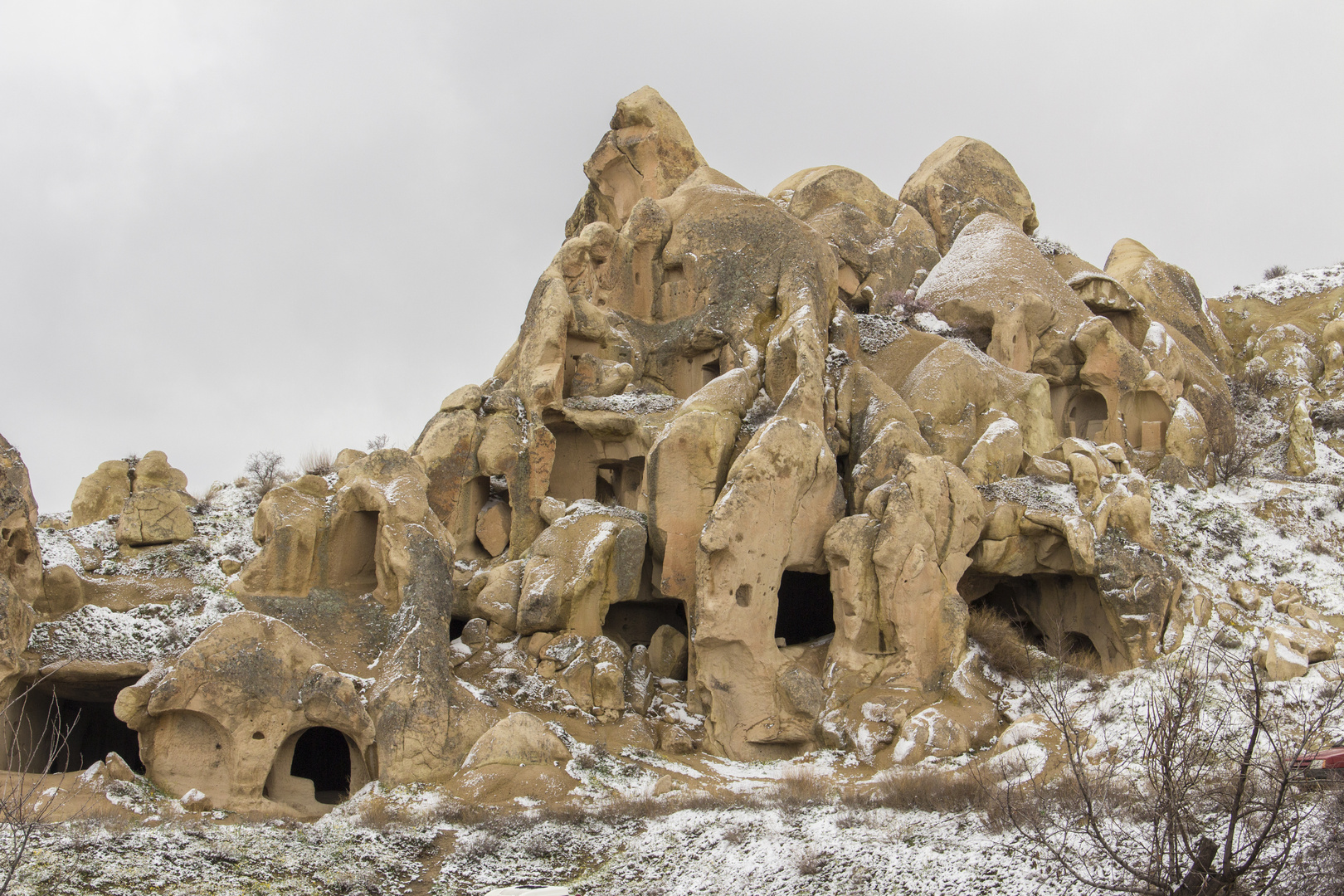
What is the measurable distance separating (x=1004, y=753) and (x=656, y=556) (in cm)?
694

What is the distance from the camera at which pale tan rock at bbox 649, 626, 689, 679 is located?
2112 cm

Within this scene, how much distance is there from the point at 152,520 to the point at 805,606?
12.6m

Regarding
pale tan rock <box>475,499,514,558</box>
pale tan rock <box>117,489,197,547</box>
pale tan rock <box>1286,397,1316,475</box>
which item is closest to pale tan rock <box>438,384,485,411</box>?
pale tan rock <box>475,499,514,558</box>

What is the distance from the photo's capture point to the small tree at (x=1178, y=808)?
7.80 metres

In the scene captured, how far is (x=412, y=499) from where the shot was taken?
18578 mm

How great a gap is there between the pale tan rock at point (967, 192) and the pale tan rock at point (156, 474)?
22158mm

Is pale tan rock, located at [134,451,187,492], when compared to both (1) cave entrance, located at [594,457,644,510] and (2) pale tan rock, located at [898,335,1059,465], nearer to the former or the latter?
(1) cave entrance, located at [594,457,644,510]

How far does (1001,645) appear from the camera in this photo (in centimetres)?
2009

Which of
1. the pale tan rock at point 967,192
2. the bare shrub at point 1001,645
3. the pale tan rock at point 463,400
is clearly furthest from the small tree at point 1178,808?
the pale tan rock at point 967,192

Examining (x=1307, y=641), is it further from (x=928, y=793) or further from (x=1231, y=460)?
(x=928, y=793)

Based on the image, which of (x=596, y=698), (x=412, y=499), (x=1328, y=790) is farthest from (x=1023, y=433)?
(x=1328, y=790)

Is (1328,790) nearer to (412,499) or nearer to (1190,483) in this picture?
(412,499)

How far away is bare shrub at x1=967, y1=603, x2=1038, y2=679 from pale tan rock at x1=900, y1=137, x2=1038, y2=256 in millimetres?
17032

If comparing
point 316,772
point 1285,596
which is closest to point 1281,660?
point 1285,596
